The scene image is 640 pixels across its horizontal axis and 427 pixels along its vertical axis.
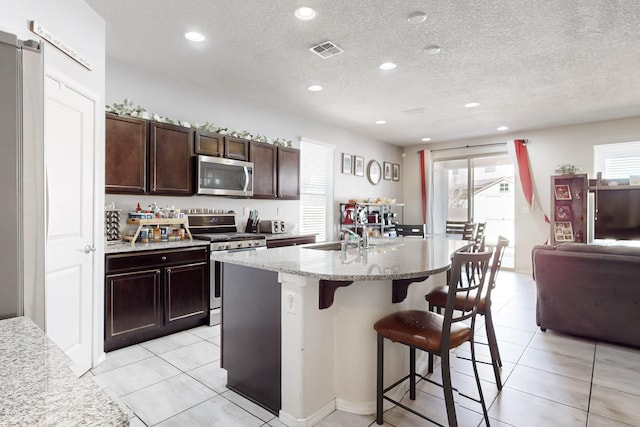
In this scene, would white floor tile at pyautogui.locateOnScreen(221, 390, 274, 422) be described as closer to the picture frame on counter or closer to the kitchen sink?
the kitchen sink

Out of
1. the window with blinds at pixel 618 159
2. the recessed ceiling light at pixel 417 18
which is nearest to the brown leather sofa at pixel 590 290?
the recessed ceiling light at pixel 417 18

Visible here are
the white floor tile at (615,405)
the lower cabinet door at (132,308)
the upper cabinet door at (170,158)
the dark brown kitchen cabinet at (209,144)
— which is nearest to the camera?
the white floor tile at (615,405)

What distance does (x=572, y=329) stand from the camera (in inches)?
127

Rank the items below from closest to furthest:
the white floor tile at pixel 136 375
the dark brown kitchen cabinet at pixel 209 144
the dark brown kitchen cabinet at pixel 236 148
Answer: the white floor tile at pixel 136 375 → the dark brown kitchen cabinet at pixel 209 144 → the dark brown kitchen cabinet at pixel 236 148

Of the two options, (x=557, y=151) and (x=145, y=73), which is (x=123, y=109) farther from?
(x=557, y=151)

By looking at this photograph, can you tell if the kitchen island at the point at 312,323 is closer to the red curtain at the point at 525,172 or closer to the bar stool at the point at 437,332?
the bar stool at the point at 437,332

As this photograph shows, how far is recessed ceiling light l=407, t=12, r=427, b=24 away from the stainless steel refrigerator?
7.91ft

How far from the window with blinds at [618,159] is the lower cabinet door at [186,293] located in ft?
21.8

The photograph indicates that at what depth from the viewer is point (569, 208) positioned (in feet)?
16.4

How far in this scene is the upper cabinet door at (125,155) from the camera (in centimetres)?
312

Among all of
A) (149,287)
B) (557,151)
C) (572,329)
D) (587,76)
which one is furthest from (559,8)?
(557,151)

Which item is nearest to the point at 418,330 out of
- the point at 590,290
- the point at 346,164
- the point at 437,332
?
the point at 437,332

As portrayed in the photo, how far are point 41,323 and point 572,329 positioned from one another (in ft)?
13.1

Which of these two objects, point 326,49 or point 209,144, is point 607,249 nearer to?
point 326,49
